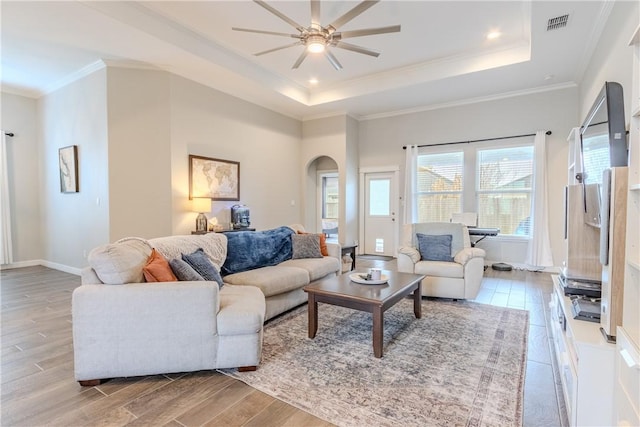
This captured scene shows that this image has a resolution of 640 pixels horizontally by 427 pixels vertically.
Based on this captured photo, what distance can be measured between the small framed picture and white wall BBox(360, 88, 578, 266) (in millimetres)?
5640

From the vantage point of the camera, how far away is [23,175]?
575cm

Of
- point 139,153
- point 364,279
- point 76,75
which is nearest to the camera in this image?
point 364,279

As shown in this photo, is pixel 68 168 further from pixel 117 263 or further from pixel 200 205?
pixel 117 263

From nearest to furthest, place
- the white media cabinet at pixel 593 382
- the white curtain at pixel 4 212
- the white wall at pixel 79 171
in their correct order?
1. the white media cabinet at pixel 593 382
2. the white wall at pixel 79 171
3. the white curtain at pixel 4 212

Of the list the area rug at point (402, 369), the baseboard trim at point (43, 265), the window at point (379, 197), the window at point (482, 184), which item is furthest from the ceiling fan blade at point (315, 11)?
the baseboard trim at point (43, 265)

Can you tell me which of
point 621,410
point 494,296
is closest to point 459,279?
point 494,296

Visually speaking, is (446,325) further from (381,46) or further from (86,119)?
(86,119)

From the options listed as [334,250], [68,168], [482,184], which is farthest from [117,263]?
[482,184]

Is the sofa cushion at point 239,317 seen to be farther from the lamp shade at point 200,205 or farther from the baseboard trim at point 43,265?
the baseboard trim at point 43,265

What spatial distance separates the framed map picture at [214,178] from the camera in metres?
5.06

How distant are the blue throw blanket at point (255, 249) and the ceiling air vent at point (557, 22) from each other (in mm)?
3876

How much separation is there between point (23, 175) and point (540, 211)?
30.8ft

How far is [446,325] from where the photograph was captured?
3035 mm

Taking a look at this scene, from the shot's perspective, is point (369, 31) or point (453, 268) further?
point (453, 268)
